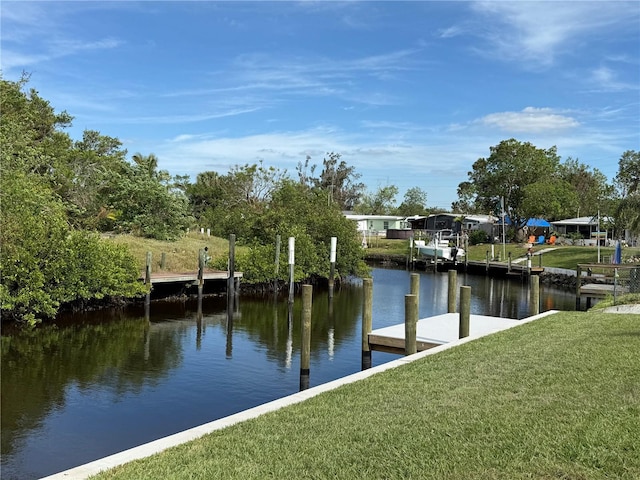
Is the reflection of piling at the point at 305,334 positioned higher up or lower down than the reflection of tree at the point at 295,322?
higher up

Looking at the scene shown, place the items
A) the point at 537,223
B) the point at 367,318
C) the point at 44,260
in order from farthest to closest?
1. the point at 537,223
2. the point at 44,260
3. the point at 367,318

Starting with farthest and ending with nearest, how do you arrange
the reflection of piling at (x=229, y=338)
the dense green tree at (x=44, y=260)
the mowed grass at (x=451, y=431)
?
the dense green tree at (x=44, y=260)
the reflection of piling at (x=229, y=338)
the mowed grass at (x=451, y=431)

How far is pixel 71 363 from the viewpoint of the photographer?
16250 millimetres

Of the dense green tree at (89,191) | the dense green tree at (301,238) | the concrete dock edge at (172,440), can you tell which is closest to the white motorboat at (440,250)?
the dense green tree at (301,238)

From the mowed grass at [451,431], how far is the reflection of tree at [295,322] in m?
9.20

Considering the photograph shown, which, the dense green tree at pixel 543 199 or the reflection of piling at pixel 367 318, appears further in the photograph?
the dense green tree at pixel 543 199

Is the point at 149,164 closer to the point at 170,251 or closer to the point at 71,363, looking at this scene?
the point at 170,251

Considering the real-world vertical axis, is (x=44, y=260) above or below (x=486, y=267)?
above

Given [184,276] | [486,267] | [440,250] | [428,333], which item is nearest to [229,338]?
[428,333]

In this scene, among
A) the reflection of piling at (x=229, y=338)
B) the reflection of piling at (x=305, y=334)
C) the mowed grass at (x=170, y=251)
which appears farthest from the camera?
the mowed grass at (x=170, y=251)

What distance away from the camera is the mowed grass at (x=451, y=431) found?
5.41m

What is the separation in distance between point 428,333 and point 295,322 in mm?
9594

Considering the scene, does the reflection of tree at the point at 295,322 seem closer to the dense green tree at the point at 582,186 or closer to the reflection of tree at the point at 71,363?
the reflection of tree at the point at 71,363

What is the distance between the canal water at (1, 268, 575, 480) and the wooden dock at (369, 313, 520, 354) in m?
1.34
